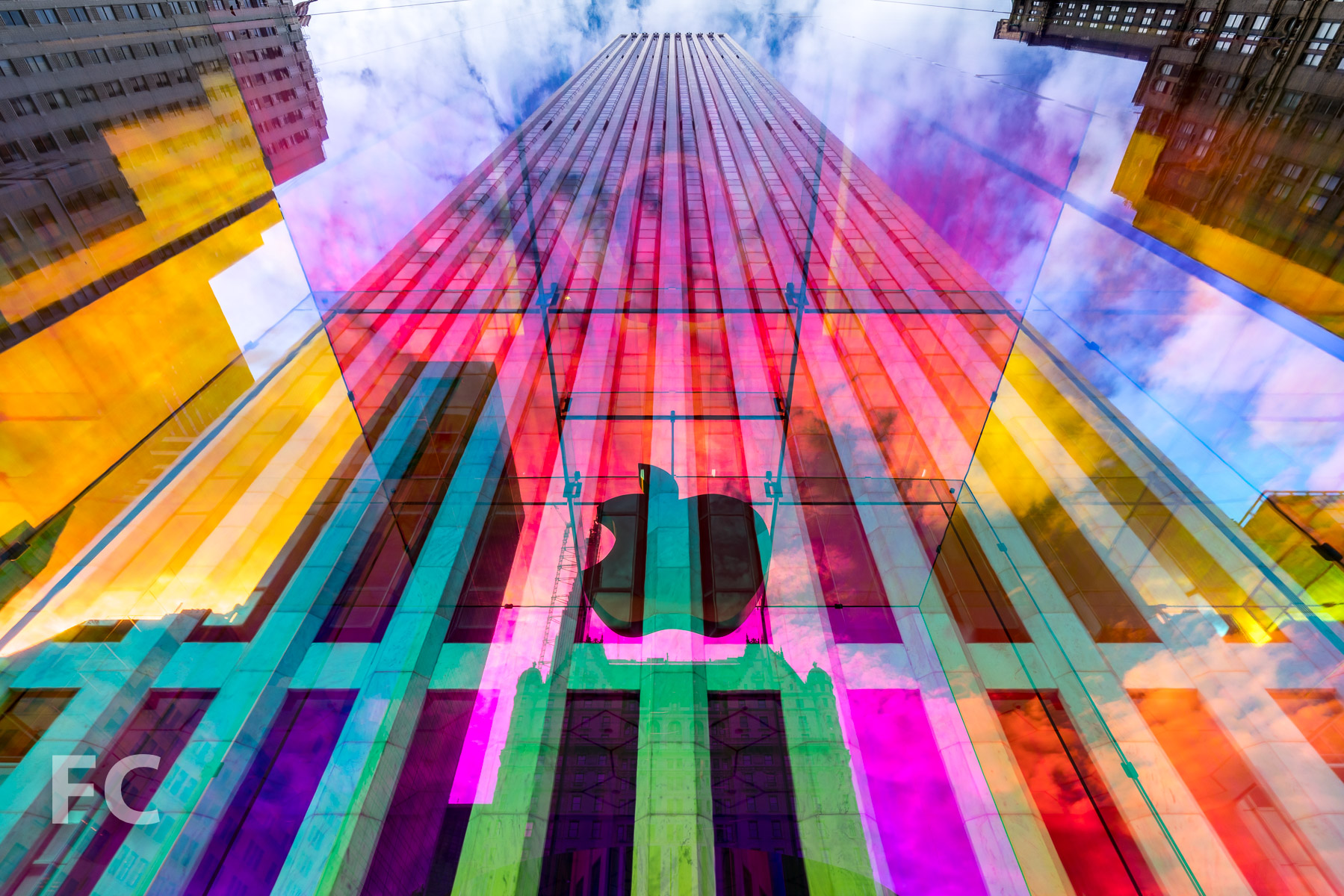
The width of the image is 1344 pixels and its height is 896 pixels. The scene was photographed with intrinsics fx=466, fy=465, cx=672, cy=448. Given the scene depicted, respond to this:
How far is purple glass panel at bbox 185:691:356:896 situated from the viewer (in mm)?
2498

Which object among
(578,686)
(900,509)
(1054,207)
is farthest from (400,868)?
(1054,207)

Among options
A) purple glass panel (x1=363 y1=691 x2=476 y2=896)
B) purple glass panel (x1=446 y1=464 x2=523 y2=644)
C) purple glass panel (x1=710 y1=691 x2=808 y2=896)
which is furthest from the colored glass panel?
purple glass panel (x1=446 y1=464 x2=523 y2=644)

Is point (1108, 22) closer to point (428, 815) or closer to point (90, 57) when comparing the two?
point (428, 815)

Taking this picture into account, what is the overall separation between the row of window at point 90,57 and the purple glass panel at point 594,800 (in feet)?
76.2

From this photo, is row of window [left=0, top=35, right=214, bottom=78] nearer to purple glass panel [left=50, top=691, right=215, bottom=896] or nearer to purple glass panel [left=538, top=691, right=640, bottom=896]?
purple glass panel [left=50, top=691, right=215, bottom=896]

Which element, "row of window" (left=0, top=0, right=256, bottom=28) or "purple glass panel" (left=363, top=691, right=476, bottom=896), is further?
"row of window" (left=0, top=0, right=256, bottom=28)

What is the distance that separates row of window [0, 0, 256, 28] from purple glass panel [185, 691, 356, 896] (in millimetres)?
22967

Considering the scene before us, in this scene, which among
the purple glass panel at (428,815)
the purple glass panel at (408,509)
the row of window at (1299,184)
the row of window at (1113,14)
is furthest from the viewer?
the row of window at (1113,14)

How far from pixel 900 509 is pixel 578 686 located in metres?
3.41

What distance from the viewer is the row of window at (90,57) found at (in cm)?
1352

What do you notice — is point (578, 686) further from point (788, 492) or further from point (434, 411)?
point (434, 411)

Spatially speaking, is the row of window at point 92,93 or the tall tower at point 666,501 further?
the row of window at point 92,93

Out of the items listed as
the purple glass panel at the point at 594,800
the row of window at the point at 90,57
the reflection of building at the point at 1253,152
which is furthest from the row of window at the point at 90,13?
the reflection of building at the point at 1253,152
